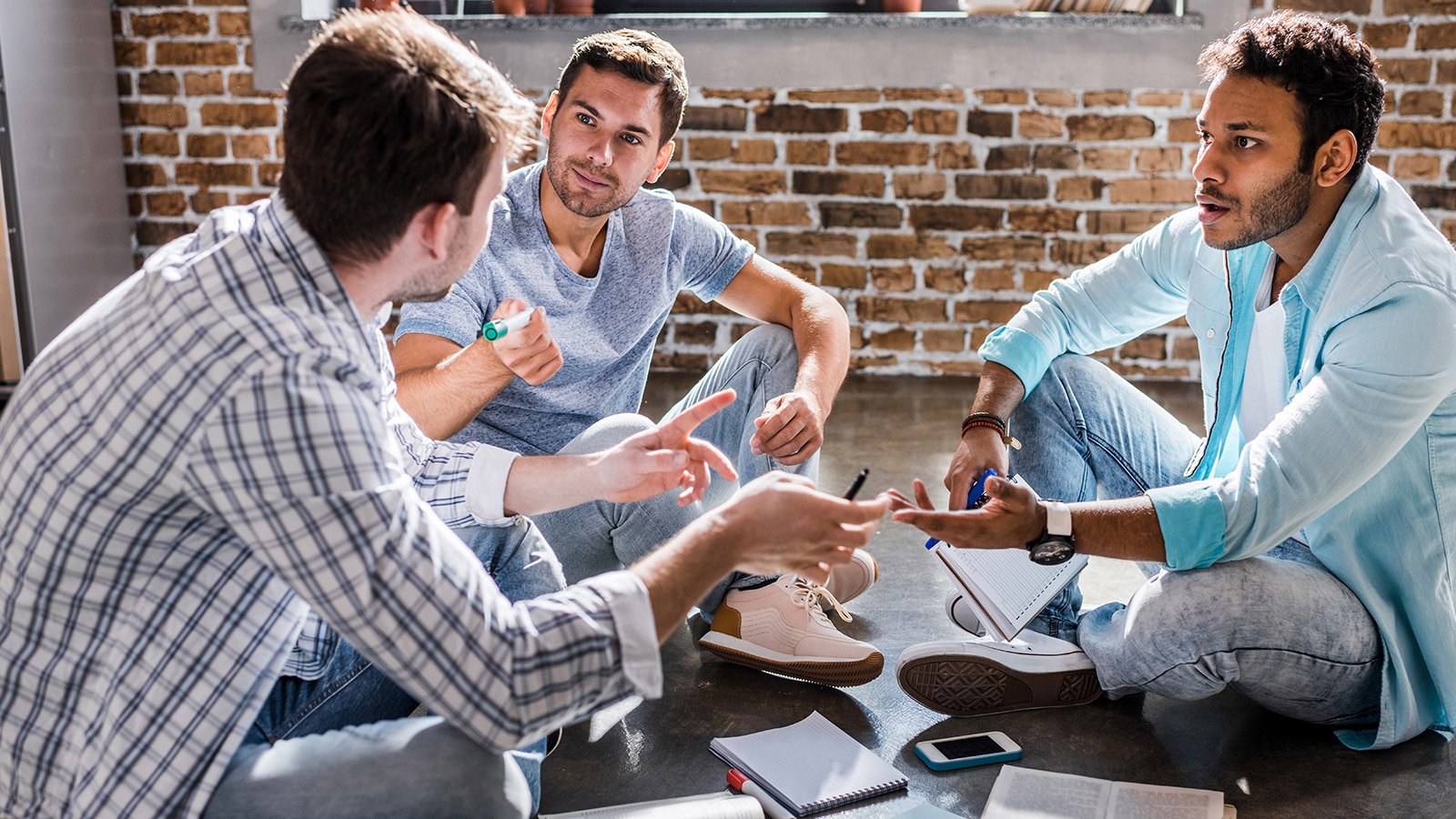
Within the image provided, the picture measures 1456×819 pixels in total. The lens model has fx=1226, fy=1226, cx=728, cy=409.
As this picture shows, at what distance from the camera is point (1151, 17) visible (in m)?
3.84

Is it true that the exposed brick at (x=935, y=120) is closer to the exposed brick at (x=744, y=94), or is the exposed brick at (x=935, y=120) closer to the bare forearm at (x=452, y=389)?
the exposed brick at (x=744, y=94)

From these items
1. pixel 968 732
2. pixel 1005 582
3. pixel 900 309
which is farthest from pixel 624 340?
pixel 900 309

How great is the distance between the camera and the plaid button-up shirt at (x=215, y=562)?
1.04 m

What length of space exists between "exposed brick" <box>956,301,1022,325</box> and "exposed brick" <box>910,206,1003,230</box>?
26 centimetres

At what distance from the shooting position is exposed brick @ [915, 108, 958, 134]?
4043mm

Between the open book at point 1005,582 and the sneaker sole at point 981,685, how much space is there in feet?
0.23

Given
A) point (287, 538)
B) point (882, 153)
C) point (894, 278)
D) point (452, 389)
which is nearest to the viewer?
point (287, 538)

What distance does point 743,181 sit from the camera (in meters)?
4.17

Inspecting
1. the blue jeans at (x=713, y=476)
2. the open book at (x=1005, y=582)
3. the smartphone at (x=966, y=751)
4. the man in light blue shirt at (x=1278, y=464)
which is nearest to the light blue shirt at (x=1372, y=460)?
the man in light blue shirt at (x=1278, y=464)

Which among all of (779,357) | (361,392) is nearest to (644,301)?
(779,357)

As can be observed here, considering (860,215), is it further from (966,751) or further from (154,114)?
(966,751)

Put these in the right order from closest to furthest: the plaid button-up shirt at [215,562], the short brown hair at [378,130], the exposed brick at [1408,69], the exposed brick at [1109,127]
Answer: the plaid button-up shirt at [215,562]
the short brown hair at [378,130]
the exposed brick at [1408,69]
the exposed brick at [1109,127]

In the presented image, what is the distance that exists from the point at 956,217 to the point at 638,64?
7.20ft

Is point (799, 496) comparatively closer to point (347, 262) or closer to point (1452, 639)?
point (347, 262)
